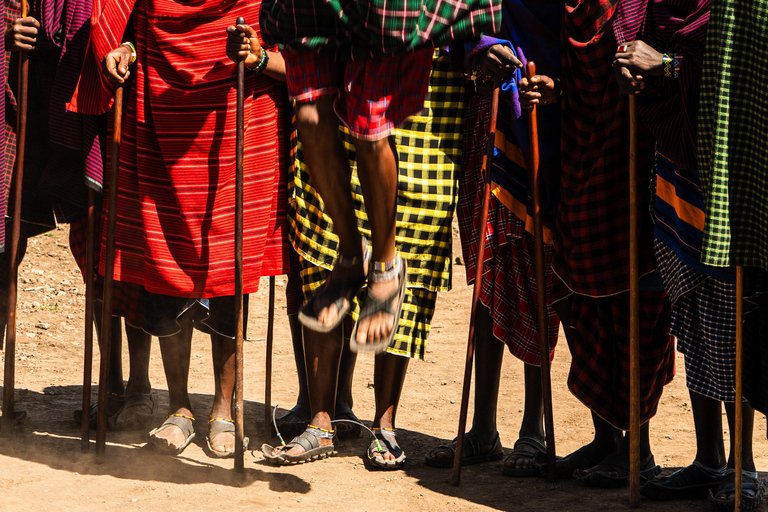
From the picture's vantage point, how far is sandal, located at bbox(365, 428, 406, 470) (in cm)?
429

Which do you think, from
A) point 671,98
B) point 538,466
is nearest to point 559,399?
point 538,466

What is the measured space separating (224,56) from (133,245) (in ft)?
3.50

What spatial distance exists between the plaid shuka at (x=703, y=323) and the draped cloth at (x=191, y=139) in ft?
6.42

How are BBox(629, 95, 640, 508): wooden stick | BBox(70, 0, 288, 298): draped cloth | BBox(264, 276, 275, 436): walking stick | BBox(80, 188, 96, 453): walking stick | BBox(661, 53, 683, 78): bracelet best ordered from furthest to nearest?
1. BBox(264, 276, 275, 436): walking stick
2. BBox(80, 188, 96, 453): walking stick
3. BBox(70, 0, 288, 298): draped cloth
4. BBox(629, 95, 640, 508): wooden stick
5. BBox(661, 53, 683, 78): bracelet

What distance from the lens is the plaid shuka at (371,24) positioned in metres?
3.02

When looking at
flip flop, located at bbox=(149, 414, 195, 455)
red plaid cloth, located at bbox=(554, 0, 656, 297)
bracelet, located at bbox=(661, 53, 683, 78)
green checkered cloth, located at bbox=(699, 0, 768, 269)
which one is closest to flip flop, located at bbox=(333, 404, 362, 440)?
flip flop, located at bbox=(149, 414, 195, 455)

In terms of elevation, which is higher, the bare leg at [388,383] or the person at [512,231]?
the person at [512,231]

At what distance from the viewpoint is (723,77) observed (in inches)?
133

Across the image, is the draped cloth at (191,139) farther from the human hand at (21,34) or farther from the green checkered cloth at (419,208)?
the human hand at (21,34)

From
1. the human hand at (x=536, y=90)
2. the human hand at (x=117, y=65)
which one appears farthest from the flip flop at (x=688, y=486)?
the human hand at (x=117, y=65)

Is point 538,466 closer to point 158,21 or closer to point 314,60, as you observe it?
point 314,60

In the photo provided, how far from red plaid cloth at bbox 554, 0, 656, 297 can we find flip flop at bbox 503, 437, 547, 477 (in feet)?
2.89

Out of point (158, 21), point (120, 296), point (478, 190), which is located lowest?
point (120, 296)

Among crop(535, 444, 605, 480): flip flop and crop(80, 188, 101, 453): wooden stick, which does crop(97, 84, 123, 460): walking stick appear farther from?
crop(535, 444, 605, 480): flip flop
